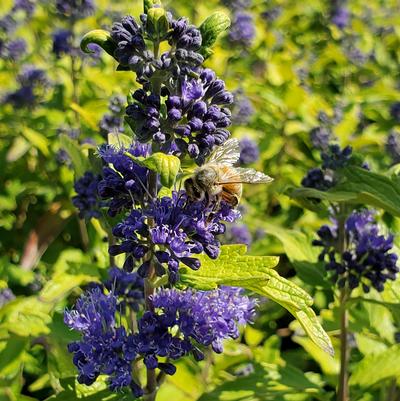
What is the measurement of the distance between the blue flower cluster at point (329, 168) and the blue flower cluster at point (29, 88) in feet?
10.7

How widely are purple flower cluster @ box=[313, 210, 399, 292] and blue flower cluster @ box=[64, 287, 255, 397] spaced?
112 cm

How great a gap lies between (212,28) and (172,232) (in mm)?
758

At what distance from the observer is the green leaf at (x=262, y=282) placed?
2.09 meters

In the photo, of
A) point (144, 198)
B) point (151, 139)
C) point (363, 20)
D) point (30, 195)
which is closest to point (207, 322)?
point (144, 198)

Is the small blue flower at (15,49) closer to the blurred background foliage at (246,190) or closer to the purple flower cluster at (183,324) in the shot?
the blurred background foliage at (246,190)

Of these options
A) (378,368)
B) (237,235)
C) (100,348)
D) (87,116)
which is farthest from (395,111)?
(100,348)

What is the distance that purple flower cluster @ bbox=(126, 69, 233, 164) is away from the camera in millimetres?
2172

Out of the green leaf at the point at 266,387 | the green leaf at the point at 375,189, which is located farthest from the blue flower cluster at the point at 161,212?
the green leaf at the point at 266,387

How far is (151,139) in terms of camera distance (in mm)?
2244

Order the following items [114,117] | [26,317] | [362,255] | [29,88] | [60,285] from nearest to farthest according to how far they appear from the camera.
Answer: [26,317], [362,255], [60,285], [114,117], [29,88]

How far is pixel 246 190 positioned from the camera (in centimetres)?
592

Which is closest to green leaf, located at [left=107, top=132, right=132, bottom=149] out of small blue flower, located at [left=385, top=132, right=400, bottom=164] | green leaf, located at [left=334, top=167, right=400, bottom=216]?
green leaf, located at [left=334, top=167, right=400, bottom=216]

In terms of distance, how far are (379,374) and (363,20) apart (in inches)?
321

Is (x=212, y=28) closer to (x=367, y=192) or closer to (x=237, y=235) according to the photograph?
(x=367, y=192)
